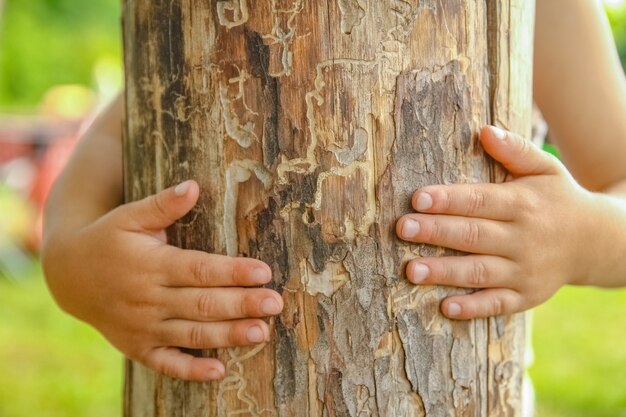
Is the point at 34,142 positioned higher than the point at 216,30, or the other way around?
the point at 34,142

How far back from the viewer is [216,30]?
1346 mm

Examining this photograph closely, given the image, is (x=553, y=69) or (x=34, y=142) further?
(x=34, y=142)

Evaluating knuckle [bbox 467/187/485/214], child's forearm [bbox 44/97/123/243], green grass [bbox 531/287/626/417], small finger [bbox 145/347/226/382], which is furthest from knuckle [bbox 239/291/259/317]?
green grass [bbox 531/287/626/417]

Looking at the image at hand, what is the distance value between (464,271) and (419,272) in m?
0.08

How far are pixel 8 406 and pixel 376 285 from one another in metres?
3.59

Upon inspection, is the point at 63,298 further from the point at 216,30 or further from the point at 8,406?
the point at 8,406

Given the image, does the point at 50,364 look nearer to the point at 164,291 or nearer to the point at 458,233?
the point at 164,291

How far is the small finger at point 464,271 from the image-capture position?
1.33m

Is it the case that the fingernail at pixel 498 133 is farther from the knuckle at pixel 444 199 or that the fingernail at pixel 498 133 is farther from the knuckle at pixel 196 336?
the knuckle at pixel 196 336

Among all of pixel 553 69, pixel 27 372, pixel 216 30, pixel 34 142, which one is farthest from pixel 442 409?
pixel 34 142

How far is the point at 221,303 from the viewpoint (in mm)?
1356

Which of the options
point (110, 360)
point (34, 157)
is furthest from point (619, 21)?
point (34, 157)

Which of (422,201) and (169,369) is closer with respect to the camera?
(422,201)

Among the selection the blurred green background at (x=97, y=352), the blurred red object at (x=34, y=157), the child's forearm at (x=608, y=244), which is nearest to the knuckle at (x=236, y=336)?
the child's forearm at (x=608, y=244)
